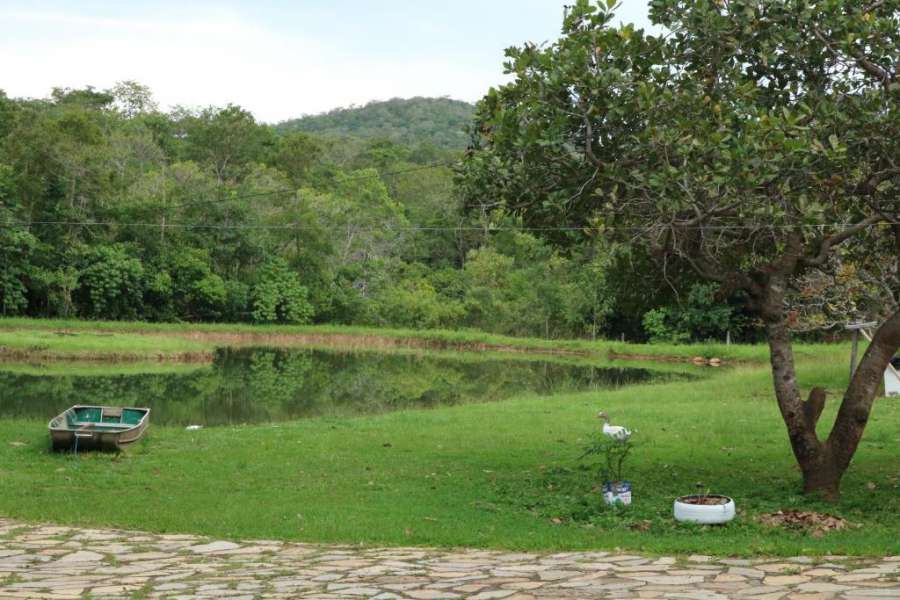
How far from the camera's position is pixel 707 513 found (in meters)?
9.85

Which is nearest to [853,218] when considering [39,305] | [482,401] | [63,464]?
[63,464]

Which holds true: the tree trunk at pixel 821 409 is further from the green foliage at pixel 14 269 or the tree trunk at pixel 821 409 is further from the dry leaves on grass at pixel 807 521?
the green foliage at pixel 14 269

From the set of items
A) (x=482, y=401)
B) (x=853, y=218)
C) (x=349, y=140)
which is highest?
(x=349, y=140)

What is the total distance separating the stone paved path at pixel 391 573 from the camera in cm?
691

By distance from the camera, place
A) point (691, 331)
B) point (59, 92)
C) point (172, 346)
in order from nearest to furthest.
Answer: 1. point (172, 346)
2. point (691, 331)
3. point (59, 92)

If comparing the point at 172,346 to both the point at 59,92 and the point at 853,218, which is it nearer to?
the point at 853,218

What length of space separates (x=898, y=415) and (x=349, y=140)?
255 ft

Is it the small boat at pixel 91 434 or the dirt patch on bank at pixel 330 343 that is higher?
the small boat at pixel 91 434

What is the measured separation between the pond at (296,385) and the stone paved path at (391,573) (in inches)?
521

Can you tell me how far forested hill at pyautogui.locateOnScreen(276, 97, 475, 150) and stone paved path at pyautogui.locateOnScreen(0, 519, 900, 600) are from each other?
A: 389 ft

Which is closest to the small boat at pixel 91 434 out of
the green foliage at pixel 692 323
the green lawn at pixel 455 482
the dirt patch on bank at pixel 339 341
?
the green lawn at pixel 455 482

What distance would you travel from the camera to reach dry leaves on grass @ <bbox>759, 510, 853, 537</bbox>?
964 cm

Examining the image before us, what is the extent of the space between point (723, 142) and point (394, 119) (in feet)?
441

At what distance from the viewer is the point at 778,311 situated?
452 inches
